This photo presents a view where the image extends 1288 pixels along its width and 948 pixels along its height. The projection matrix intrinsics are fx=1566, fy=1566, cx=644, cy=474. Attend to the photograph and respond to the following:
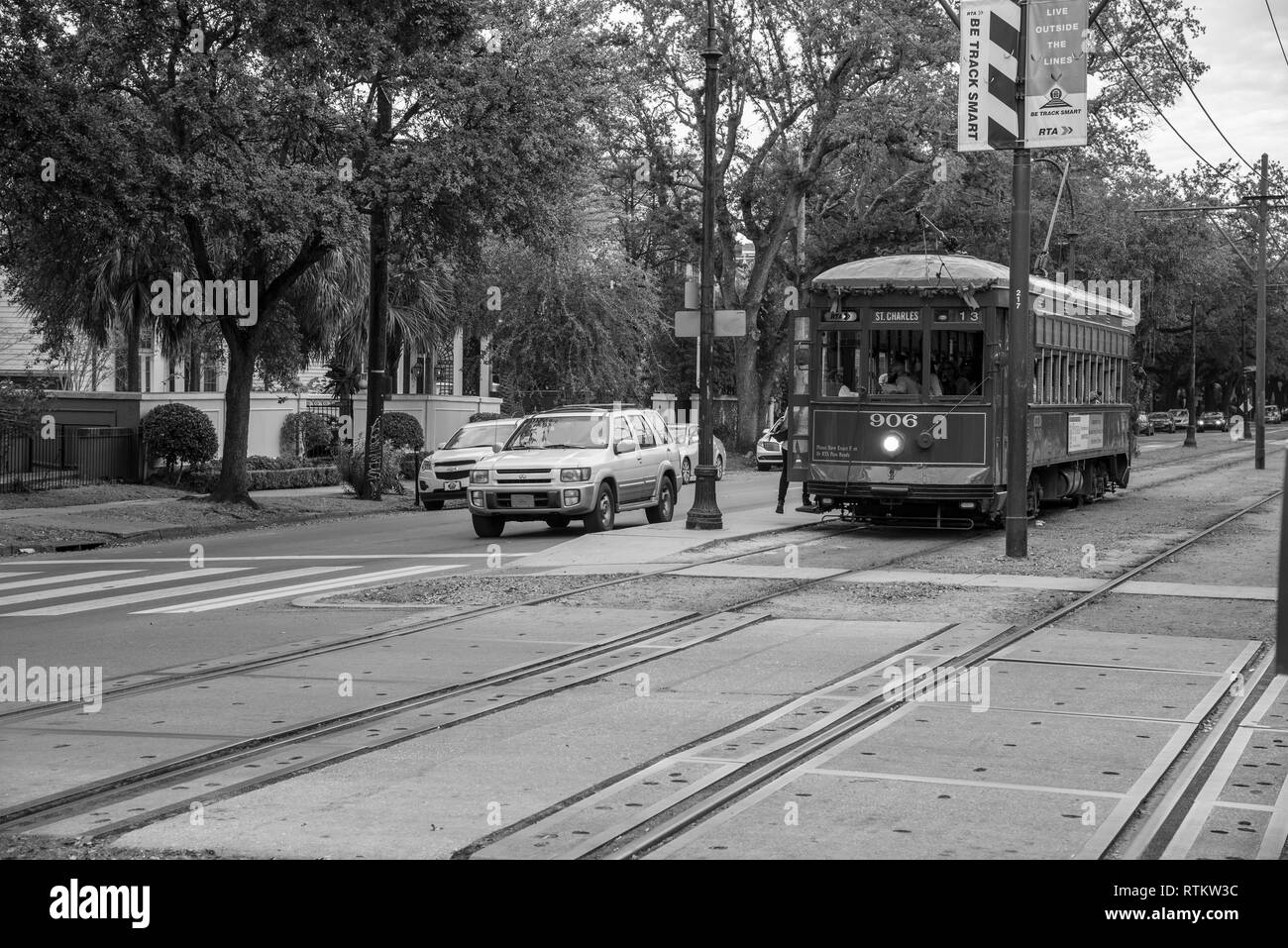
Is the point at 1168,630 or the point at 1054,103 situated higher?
the point at 1054,103

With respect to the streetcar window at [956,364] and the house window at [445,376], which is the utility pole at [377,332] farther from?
the house window at [445,376]

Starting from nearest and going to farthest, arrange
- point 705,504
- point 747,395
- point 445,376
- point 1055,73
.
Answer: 1. point 1055,73
2. point 705,504
3. point 747,395
4. point 445,376

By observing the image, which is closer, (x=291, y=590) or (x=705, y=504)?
(x=291, y=590)

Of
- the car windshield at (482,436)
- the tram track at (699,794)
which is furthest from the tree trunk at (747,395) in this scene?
the tram track at (699,794)

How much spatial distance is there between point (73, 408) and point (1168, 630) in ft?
80.0

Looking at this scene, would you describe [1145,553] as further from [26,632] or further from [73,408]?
[73,408]

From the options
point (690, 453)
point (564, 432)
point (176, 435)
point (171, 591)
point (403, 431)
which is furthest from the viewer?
point (403, 431)

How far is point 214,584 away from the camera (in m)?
16.5

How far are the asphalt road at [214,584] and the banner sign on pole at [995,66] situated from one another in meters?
7.54

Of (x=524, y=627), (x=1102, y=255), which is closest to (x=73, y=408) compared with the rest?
(x=524, y=627)

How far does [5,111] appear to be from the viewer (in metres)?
21.5

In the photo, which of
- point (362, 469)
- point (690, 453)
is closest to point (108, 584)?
point (362, 469)

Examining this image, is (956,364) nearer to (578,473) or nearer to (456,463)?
(578,473)

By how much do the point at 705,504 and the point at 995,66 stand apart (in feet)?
24.4
